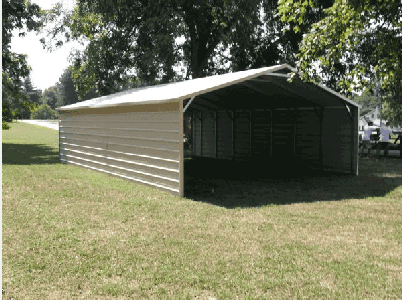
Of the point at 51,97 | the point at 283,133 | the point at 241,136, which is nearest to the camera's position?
the point at 283,133

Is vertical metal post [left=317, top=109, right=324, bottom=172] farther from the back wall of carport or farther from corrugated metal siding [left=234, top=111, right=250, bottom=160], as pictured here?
corrugated metal siding [left=234, top=111, right=250, bottom=160]

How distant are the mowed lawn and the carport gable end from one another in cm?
167

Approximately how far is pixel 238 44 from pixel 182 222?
16.8 m

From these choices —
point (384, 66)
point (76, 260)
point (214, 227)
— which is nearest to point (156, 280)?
point (76, 260)

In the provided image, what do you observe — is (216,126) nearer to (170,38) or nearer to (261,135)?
(261,135)

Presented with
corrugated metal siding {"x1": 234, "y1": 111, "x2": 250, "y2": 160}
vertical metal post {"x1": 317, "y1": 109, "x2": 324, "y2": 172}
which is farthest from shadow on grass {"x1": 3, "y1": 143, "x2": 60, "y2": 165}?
vertical metal post {"x1": 317, "y1": 109, "x2": 324, "y2": 172}

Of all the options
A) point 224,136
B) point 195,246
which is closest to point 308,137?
point 224,136

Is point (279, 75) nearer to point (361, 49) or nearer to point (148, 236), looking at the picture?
point (148, 236)

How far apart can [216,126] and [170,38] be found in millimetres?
4816

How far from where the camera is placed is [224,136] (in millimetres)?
21734

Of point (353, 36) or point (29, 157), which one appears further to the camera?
point (29, 157)

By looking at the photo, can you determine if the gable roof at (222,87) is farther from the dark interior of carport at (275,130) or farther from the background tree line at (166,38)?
the background tree line at (166,38)

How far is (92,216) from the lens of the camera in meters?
8.08

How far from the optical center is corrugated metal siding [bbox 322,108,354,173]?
15.1 meters
